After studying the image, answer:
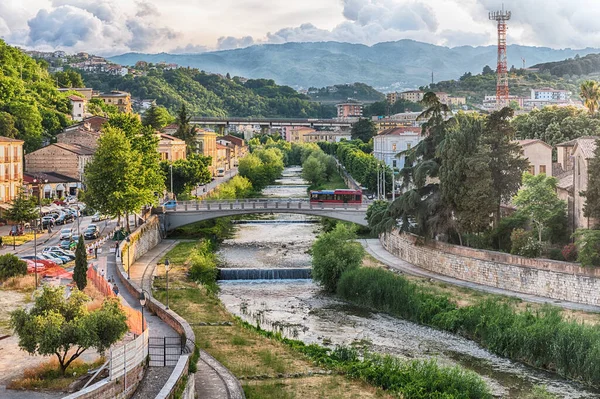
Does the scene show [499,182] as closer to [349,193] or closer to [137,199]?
[137,199]

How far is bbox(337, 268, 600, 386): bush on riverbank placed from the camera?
3228 centimetres

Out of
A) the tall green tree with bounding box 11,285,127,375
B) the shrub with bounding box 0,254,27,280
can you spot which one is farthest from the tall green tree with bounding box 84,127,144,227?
the tall green tree with bounding box 11,285,127,375

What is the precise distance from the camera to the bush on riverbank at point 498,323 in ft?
106

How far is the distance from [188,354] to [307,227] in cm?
5680

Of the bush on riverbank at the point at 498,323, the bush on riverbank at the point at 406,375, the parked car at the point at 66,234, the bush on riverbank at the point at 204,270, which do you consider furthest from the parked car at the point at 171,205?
the bush on riverbank at the point at 406,375

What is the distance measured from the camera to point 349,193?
8038 centimetres

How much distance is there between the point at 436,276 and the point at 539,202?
779 centimetres

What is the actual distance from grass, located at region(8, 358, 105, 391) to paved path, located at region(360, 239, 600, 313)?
83.0 ft

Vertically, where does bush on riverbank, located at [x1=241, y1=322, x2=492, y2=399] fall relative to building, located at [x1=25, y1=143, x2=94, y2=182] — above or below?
below

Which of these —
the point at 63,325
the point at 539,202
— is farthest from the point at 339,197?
the point at 63,325

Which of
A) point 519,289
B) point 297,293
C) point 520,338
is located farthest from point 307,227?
point 520,338

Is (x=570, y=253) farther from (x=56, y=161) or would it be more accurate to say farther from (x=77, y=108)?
(x=77, y=108)

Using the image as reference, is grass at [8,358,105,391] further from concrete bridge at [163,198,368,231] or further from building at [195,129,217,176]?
building at [195,129,217,176]

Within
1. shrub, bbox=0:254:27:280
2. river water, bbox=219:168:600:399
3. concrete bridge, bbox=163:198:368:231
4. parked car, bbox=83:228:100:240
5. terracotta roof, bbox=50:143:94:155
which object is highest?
terracotta roof, bbox=50:143:94:155
